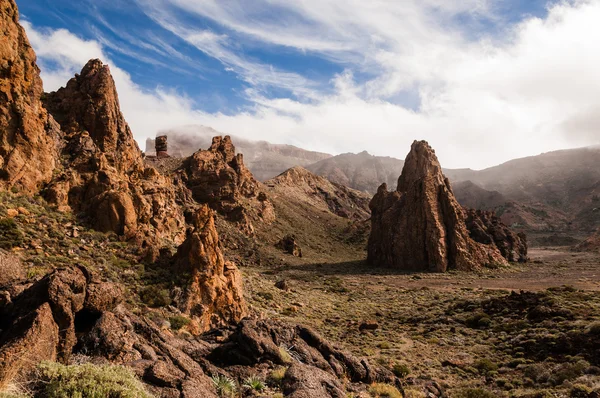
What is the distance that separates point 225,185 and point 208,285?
65328mm

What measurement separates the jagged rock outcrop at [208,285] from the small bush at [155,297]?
2.90 feet

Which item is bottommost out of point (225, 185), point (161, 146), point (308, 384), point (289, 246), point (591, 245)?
point (591, 245)

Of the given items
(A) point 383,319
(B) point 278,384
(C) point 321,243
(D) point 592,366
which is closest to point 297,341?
(B) point 278,384

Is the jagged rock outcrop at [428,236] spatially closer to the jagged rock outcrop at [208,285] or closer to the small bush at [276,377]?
the jagged rock outcrop at [208,285]

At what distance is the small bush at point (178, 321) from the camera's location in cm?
1748

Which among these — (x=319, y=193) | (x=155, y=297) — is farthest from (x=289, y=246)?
(x=319, y=193)

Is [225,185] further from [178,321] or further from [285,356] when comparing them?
[285,356]

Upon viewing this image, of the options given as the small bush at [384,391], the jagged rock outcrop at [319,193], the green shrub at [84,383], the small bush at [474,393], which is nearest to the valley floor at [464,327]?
the small bush at [474,393]

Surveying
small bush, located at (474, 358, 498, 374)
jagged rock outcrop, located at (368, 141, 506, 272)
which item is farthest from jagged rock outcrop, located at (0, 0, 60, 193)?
jagged rock outcrop, located at (368, 141, 506, 272)

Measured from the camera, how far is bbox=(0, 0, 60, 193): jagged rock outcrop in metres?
22.7

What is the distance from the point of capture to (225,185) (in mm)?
85438

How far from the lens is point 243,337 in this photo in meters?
11.5

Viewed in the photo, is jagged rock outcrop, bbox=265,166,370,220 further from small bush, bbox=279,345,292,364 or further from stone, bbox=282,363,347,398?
stone, bbox=282,363,347,398

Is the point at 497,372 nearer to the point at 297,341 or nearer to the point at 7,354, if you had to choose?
the point at 297,341
